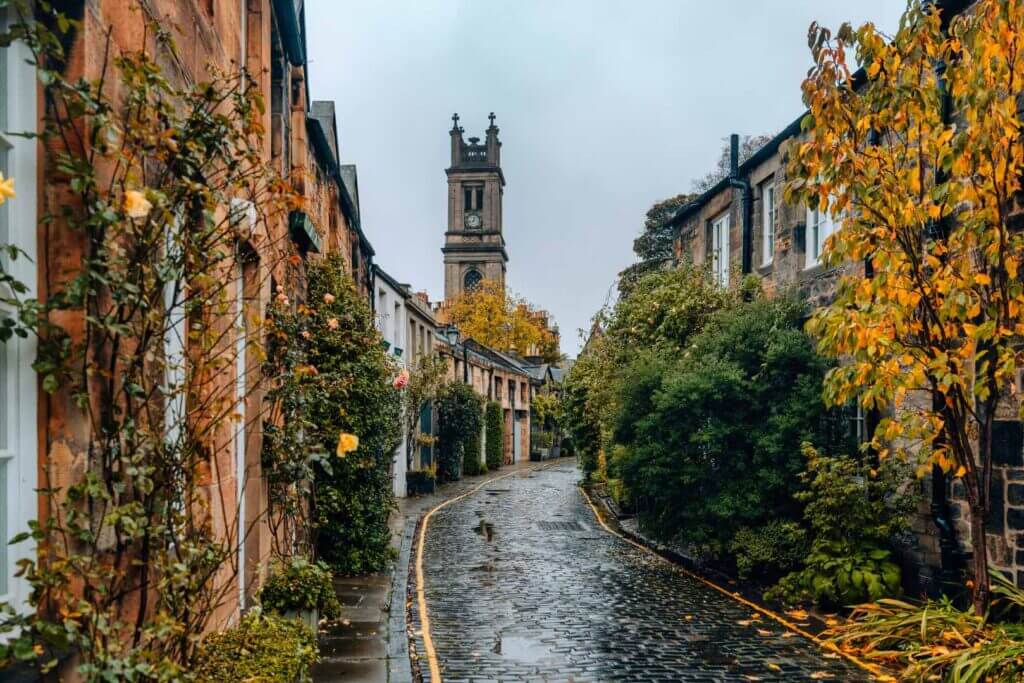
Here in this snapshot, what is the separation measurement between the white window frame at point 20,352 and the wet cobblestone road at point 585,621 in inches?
207

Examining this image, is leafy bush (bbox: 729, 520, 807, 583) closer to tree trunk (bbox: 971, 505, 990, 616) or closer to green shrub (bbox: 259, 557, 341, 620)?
tree trunk (bbox: 971, 505, 990, 616)

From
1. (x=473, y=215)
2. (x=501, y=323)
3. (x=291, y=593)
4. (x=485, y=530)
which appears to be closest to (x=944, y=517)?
(x=291, y=593)

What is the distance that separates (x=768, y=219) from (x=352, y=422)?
9.16 meters

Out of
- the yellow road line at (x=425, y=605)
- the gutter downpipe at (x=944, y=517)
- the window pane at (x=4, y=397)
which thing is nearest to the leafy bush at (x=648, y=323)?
the yellow road line at (x=425, y=605)

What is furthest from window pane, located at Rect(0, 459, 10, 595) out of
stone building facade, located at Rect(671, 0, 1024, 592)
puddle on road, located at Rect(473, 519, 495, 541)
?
puddle on road, located at Rect(473, 519, 495, 541)

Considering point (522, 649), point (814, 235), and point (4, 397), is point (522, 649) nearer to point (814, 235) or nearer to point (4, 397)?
point (4, 397)

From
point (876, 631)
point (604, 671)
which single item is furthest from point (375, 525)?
point (876, 631)

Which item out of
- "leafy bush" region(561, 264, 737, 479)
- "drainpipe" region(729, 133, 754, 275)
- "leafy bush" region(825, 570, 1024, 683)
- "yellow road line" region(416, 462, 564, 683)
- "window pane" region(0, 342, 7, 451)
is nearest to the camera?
"window pane" region(0, 342, 7, 451)

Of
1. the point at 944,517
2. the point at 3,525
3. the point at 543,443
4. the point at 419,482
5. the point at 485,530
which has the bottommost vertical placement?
the point at 543,443

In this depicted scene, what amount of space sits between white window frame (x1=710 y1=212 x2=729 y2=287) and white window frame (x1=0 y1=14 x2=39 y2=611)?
15.7 metres

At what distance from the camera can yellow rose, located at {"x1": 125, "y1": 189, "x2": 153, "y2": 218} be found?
3.19 metres

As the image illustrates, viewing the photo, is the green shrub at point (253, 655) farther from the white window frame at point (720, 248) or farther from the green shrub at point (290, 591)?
the white window frame at point (720, 248)

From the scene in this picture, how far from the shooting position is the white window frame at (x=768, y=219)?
53.1ft

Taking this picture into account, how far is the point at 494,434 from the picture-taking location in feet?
134
